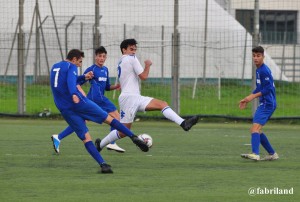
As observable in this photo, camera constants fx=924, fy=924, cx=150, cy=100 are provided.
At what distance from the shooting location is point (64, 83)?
44.0 feet

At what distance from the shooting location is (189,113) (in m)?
25.9

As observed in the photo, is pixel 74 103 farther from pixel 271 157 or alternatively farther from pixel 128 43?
pixel 271 157

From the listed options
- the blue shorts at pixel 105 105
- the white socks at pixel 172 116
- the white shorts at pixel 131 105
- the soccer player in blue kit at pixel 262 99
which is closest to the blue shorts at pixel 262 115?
the soccer player in blue kit at pixel 262 99

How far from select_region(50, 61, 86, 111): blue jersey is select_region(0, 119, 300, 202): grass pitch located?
97cm

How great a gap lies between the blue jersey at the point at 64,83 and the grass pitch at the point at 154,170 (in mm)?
968

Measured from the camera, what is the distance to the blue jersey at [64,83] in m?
13.2

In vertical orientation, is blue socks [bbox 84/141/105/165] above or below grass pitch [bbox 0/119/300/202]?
above

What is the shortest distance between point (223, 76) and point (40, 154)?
13.6 meters

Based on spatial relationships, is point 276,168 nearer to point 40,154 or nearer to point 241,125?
point 40,154

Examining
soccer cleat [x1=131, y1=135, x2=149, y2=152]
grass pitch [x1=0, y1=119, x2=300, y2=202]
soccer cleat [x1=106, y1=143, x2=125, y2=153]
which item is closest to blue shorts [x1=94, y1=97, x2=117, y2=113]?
grass pitch [x1=0, y1=119, x2=300, y2=202]

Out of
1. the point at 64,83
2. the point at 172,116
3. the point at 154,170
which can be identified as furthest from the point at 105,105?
the point at 154,170

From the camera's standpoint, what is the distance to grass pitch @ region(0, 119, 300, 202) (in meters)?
10.6

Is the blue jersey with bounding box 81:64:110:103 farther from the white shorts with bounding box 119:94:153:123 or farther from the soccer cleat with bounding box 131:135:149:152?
the soccer cleat with bounding box 131:135:149:152

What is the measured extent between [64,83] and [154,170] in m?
1.82
